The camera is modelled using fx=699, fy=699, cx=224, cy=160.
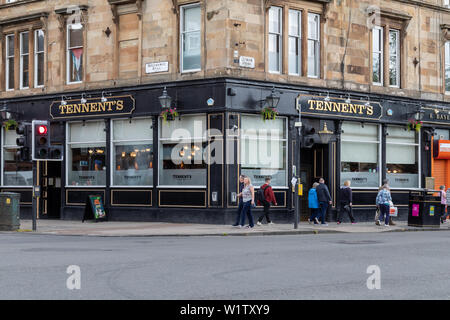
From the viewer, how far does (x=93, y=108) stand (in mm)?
27609

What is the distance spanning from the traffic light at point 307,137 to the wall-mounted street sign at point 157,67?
18.6 ft

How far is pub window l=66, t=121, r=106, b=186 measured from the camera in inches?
1092

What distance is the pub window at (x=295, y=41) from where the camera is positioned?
26.6m

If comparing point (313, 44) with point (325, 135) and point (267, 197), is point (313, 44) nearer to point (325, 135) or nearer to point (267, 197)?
point (325, 135)

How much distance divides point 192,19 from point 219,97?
3.33m

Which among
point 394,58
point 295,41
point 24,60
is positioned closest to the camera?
point 295,41

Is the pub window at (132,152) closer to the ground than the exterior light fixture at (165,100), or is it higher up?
closer to the ground

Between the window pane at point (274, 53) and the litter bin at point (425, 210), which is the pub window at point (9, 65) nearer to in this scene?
the window pane at point (274, 53)

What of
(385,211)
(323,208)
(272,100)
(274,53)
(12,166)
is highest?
(274,53)

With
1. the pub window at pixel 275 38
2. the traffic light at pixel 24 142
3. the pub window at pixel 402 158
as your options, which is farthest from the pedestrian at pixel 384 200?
the traffic light at pixel 24 142

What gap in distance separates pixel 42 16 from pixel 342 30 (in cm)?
1235

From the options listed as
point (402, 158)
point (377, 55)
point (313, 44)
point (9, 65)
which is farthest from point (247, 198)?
point (9, 65)

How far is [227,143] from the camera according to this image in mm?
24406

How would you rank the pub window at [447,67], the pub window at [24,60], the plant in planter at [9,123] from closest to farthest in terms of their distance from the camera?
the plant in planter at [9,123] < the pub window at [24,60] < the pub window at [447,67]
